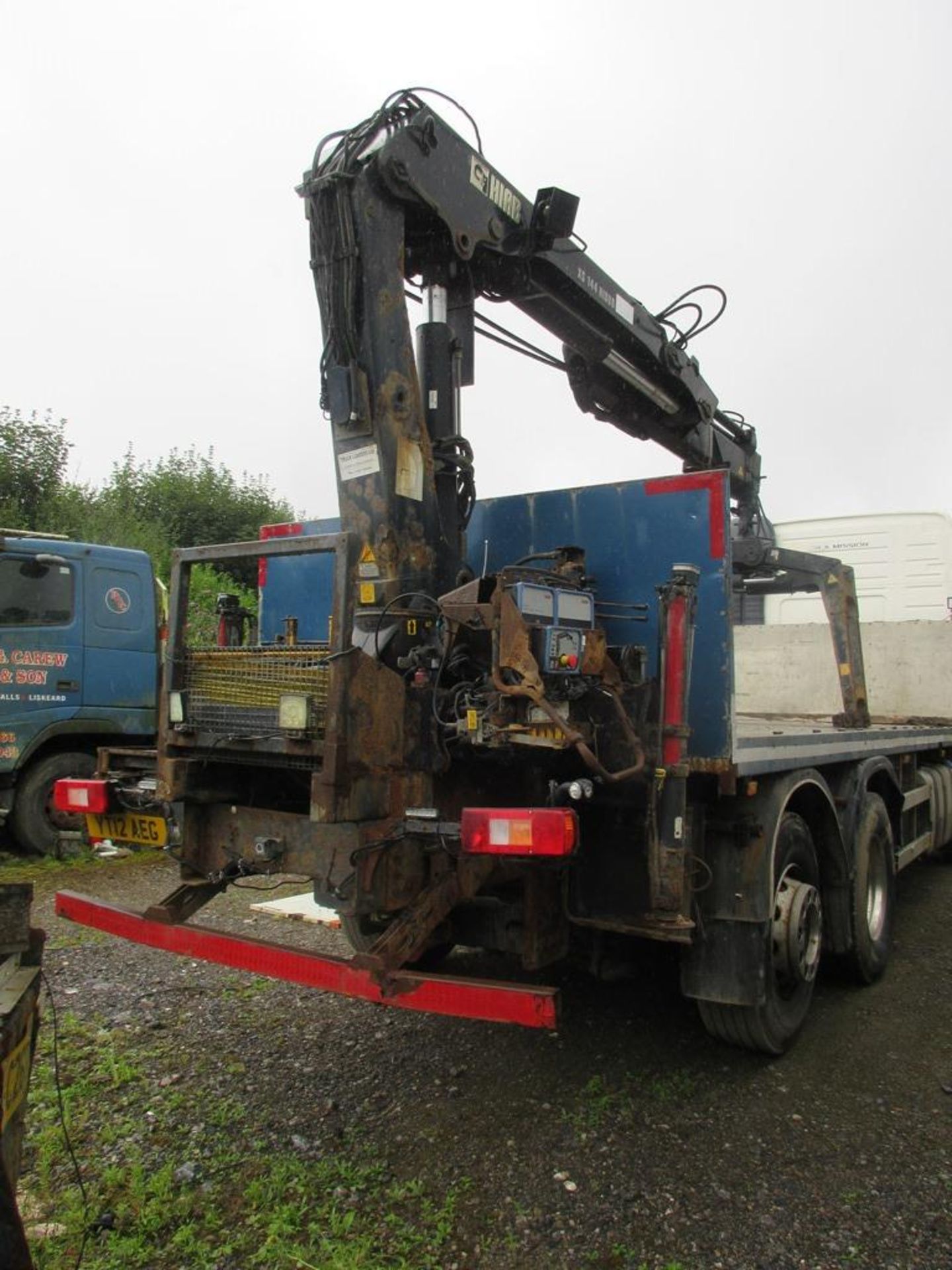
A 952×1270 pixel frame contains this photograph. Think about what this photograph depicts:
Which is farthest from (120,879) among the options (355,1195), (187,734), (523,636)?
(523,636)

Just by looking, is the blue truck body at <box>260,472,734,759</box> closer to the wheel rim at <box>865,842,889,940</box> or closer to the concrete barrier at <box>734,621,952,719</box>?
the wheel rim at <box>865,842,889,940</box>

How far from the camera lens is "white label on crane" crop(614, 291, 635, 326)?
5118 mm

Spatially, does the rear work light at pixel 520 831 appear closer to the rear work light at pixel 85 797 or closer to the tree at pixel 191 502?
the rear work light at pixel 85 797

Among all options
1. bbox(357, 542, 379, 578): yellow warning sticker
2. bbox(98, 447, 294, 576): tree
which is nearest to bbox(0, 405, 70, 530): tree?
bbox(98, 447, 294, 576): tree

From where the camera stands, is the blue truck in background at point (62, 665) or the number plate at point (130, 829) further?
the blue truck in background at point (62, 665)

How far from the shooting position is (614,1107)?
139 inches

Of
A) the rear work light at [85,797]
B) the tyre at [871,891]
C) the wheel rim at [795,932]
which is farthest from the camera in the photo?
the tyre at [871,891]

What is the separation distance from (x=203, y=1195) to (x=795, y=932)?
2.44 metres

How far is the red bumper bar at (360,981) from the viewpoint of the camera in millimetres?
2729

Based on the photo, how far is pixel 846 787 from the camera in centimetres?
486

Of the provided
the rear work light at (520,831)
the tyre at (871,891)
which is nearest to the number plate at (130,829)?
the rear work light at (520,831)

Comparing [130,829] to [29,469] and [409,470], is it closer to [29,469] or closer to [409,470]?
[409,470]

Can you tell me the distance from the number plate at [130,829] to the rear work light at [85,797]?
6cm

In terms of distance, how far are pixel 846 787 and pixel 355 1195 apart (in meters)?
3.16
